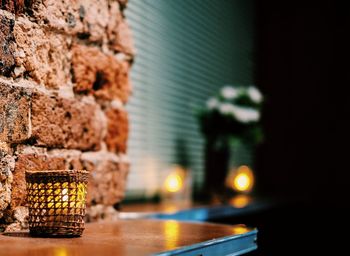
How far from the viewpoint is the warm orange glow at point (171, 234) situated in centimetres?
115

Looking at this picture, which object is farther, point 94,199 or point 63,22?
point 94,199

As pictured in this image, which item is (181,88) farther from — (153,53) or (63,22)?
(63,22)

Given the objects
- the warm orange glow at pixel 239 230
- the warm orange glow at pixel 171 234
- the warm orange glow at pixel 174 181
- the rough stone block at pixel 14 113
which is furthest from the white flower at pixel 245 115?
the rough stone block at pixel 14 113

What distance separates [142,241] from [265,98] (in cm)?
391

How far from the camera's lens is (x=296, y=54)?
4973 mm

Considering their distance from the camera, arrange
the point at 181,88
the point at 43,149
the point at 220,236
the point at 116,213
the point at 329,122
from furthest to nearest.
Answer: the point at 329,122 → the point at 181,88 → the point at 116,213 → the point at 43,149 → the point at 220,236

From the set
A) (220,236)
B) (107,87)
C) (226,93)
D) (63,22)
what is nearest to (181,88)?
(226,93)

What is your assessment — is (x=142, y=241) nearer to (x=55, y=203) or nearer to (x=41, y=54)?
(x=55, y=203)

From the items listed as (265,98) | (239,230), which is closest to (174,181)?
(239,230)

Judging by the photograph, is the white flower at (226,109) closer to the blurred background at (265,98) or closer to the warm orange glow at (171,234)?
the blurred background at (265,98)

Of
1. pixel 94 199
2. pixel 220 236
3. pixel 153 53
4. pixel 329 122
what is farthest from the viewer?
pixel 329 122

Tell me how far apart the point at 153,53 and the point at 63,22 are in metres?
1.65

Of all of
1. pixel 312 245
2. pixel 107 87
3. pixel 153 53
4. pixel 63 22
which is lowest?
pixel 312 245

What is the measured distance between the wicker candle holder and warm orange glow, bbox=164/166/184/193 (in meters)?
1.87
